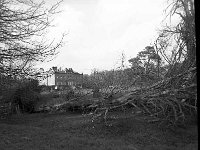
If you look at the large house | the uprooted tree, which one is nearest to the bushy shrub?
the large house

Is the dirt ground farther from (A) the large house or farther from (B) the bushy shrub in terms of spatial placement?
(B) the bushy shrub

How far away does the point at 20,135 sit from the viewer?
9992 mm

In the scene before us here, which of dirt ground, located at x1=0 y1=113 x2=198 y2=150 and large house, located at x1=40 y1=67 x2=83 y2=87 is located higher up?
large house, located at x1=40 y1=67 x2=83 y2=87

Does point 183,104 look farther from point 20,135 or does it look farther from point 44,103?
point 44,103

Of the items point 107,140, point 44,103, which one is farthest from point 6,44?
point 44,103

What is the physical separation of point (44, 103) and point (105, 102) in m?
8.31

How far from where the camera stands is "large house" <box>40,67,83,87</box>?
485 inches

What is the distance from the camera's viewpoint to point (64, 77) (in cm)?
3388

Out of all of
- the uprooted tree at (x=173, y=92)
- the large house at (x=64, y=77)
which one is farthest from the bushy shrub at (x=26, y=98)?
the uprooted tree at (x=173, y=92)

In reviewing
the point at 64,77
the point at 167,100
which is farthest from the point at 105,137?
the point at 64,77

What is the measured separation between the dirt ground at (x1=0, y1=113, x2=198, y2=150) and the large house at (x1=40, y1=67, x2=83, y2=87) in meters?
2.20

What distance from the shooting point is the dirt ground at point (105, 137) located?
8352mm

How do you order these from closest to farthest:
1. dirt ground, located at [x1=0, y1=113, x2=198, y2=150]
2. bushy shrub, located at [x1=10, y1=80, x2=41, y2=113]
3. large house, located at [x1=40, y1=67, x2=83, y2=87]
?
dirt ground, located at [x1=0, y1=113, x2=198, y2=150] < large house, located at [x1=40, y1=67, x2=83, y2=87] < bushy shrub, located at [x1=10, y1=80, x2=41, y2=113]

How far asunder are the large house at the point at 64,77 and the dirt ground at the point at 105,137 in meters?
2.20
